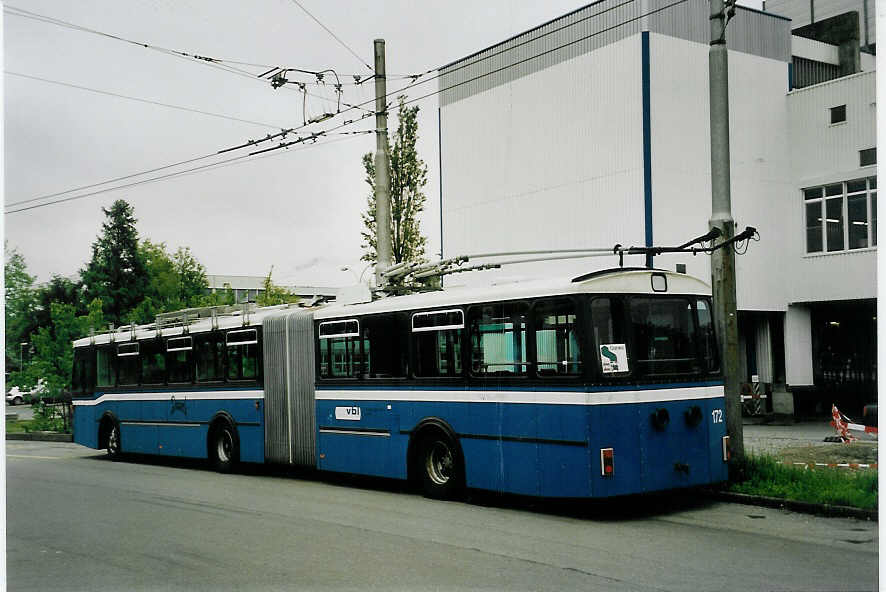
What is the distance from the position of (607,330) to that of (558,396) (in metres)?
0.93

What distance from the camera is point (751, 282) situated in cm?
2755

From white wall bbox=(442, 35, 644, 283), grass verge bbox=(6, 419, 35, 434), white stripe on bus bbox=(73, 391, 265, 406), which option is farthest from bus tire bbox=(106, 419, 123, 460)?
grass verge bbox=(6, 419, 35, 434)

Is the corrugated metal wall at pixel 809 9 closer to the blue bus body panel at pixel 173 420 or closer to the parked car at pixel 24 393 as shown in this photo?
the blue bus body panel at pixel 173 420

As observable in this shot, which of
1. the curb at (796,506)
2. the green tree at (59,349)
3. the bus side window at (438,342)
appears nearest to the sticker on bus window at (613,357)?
the bus side window at (438,342)

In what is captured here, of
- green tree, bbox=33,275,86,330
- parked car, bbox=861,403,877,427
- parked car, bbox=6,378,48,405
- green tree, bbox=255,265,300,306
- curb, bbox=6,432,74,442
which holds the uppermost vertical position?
green tree, bbox=255,265,300,306

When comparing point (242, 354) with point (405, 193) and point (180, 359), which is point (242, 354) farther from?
point (405, 193)

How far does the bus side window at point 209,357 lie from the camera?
1792 centimetres

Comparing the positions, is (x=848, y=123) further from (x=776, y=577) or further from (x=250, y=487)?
(x=776, y=577)

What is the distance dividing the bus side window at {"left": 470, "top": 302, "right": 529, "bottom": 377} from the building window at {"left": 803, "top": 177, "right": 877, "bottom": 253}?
17631 mm

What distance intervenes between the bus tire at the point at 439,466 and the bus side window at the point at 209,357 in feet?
18.9

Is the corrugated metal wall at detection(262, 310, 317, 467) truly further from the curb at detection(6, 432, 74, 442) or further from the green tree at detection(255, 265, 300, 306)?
the green tree at detection(255, 265, 300, 306)

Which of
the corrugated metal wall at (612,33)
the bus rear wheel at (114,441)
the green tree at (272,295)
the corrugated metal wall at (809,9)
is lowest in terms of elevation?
the bus rear wheel at (114,441)

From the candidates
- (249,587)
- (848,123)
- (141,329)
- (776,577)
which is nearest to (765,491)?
(776,577)

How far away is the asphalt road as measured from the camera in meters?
8.12
